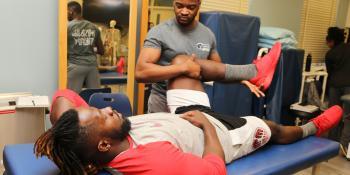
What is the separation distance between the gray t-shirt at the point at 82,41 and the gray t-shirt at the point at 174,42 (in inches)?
38.9

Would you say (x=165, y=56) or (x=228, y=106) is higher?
(x=165, y=56)

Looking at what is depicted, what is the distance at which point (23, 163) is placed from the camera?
136cm

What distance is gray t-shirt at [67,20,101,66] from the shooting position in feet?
8.77

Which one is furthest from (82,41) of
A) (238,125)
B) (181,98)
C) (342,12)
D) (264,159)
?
(342,12)

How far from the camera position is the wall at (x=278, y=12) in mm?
4172

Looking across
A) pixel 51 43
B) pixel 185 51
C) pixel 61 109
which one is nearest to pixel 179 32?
pixel 185 51

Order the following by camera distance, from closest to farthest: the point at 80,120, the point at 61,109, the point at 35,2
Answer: the point at 80,120
the point at 61,109
the point at 35,2

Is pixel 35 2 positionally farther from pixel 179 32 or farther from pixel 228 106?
pixel 228 106

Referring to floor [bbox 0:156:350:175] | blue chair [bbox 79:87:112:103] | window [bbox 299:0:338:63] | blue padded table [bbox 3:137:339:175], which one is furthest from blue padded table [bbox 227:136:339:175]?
window [bbox 299:0:338:63]

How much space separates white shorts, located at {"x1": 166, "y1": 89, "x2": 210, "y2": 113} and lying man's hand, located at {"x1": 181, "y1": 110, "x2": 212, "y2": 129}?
0.21 m

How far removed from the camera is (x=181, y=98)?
1858 mm

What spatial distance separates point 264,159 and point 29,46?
1992 mm

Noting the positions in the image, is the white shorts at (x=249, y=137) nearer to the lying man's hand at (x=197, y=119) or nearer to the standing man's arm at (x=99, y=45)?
the lying man's hand at (x=197, y=119)

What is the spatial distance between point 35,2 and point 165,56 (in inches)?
51.5
